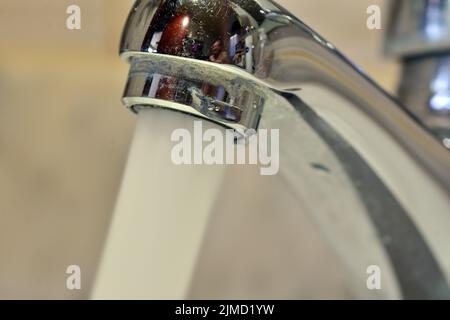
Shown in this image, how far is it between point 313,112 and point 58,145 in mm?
246

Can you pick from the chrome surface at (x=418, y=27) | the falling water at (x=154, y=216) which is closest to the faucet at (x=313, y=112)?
the falling water at (x=154, y=216)

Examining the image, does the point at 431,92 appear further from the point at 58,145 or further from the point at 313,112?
the point at 58,145

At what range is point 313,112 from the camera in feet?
0.74

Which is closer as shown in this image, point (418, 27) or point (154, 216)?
point (154, 216)

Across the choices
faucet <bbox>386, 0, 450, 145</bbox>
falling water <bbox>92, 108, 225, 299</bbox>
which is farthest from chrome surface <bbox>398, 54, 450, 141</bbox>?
falling water <bbox>92, 108, 225, 299</bbox>

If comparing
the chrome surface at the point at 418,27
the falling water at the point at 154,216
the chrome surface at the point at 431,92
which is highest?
the chrome surface at the point at 418,27

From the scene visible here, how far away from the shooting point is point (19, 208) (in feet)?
1.36

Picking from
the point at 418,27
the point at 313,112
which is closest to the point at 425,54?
the point at 418,27

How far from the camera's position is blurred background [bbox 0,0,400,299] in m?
0.41

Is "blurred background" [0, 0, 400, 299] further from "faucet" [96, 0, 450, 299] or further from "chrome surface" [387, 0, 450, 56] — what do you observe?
"faucet" [96, 0, 450, 299]

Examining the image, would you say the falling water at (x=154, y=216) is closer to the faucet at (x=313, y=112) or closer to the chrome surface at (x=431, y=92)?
the faucet at (x=313, y=112)

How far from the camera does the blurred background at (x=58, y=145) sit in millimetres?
413

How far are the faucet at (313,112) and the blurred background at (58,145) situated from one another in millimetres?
171

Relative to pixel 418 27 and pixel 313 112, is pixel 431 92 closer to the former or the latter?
pixel 418 27
